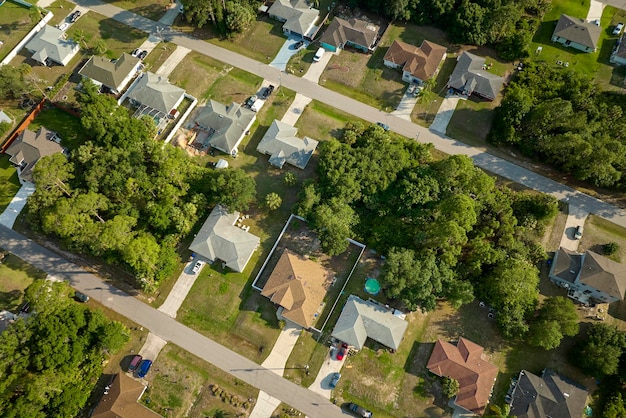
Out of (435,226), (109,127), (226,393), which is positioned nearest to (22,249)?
(109,127)

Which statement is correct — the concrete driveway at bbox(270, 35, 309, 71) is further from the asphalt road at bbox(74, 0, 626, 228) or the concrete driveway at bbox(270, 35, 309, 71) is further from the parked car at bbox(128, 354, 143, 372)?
the parked car at bbox(128, 354, 143, 372)

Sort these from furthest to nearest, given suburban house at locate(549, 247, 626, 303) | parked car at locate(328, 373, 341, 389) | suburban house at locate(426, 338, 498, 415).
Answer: suburban house at locate(549, 247, 626, 303) < parked car at locate(328, 373, 341, 389) < suburban house at locate(426, 338, 498, 415)

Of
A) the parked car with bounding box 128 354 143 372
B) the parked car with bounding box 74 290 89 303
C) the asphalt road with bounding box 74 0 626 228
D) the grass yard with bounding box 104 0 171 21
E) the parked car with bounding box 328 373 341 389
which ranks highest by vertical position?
the grass yard with bounding box 104 0 171 21

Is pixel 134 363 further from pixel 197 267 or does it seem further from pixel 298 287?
pixel 298 287

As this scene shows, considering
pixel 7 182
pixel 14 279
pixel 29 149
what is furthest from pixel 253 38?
pixel 14 279

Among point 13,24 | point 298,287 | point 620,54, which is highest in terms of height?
point 620,54

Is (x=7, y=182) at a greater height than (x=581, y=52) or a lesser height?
lesser

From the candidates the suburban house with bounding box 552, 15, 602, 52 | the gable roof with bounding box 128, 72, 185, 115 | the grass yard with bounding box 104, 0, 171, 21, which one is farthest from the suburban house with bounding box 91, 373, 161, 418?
the suburban house with bounding box 552, 15, 602, 52
